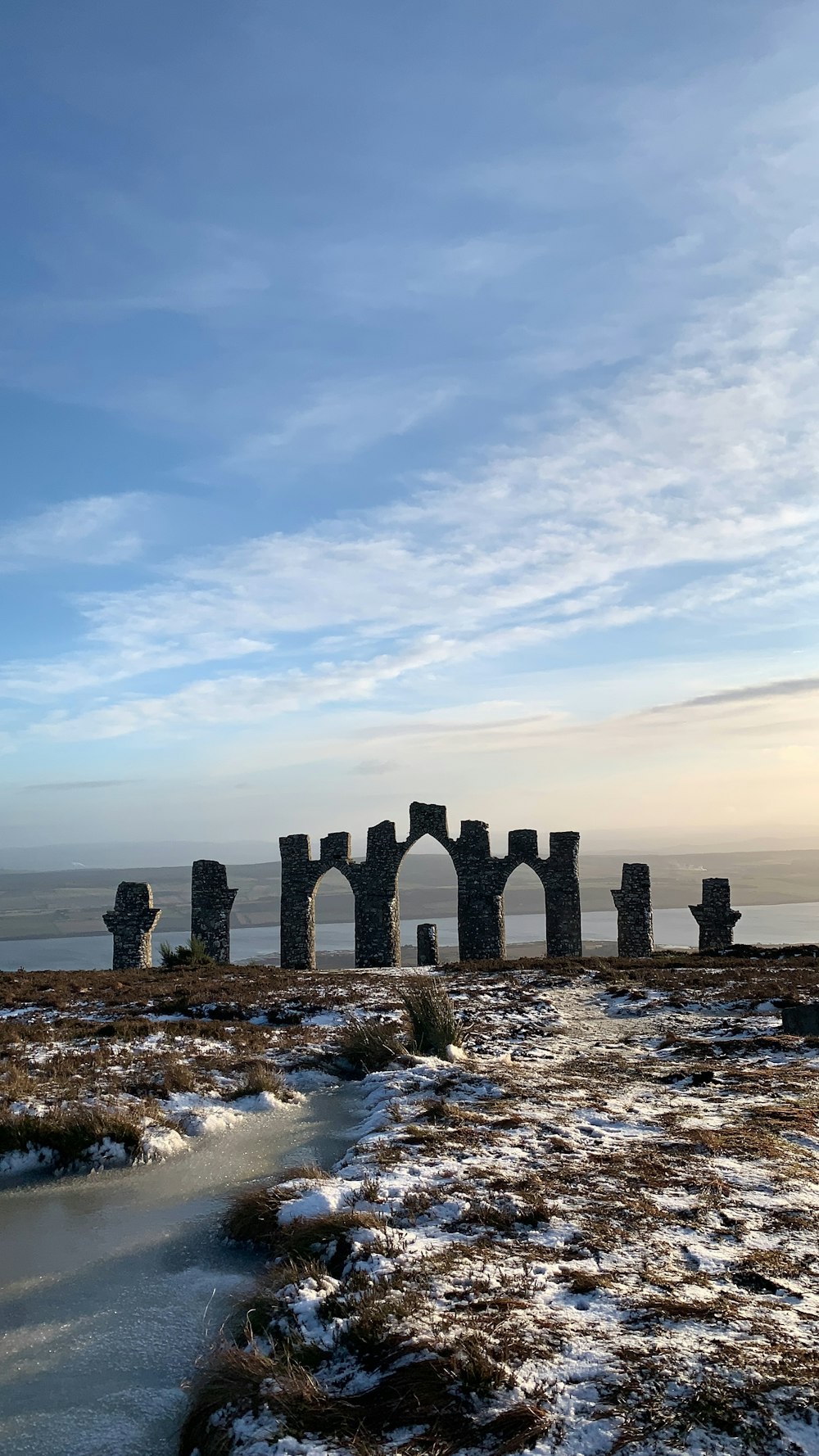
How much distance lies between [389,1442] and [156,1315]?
2.29 metres

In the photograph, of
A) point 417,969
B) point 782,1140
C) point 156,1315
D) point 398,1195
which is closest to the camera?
point 156,1315

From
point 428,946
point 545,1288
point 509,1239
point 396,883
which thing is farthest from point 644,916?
point 545,1288

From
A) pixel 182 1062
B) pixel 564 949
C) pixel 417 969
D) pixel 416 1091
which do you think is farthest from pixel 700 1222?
pixel 564 949

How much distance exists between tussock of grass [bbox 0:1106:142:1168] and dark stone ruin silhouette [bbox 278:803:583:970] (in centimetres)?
2276

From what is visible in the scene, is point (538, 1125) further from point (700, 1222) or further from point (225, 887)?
point (225, 887)

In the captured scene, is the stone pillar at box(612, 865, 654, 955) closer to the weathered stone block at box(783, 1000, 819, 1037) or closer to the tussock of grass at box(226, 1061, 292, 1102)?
the weathered stone block at box(783, 1000, 819, 1037)

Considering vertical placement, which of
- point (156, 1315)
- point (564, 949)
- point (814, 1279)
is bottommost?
point (564, 949)

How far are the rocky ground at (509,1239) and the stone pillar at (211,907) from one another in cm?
1783

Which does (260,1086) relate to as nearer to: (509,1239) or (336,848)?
(509,1239)

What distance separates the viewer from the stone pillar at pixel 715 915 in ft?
103

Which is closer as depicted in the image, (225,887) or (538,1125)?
(538,1125)

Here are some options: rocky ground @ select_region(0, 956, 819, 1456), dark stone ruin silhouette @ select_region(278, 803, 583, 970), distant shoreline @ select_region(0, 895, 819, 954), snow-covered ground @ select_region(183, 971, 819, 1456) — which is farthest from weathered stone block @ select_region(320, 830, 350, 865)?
distant shoreline @ select_region(0, 895, 819, 954)

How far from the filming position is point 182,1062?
11797 mm

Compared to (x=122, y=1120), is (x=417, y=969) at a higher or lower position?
lower
